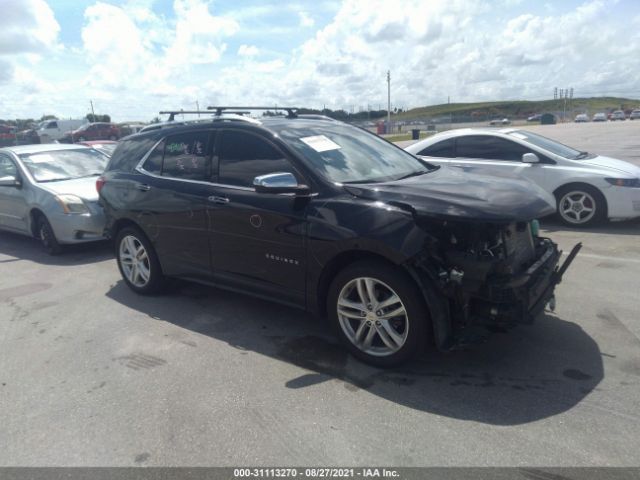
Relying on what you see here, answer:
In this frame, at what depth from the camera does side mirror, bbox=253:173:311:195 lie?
3.71 m

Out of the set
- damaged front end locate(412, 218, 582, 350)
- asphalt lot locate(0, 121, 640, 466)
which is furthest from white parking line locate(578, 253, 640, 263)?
damaged front end locate(412, 218, 582, 350)

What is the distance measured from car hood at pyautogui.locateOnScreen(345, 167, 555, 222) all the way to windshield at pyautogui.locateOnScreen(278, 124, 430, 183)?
25 centimetres

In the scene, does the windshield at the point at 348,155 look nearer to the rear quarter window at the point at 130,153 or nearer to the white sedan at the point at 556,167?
the rear quarter window at the point at 130,153

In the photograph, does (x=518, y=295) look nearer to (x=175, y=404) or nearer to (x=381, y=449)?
(x=381, y=449)

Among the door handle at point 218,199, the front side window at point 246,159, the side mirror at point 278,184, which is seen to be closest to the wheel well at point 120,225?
the door handle at point 218,199

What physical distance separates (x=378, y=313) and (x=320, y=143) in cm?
157

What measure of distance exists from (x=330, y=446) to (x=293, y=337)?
1512 millimetres

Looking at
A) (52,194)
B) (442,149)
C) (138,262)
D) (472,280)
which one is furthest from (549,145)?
(52,194)

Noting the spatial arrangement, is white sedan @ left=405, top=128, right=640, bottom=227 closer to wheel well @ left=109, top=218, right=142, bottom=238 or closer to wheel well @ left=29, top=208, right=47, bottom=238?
wheel well @ left=109, top=218, right=142, bottom=238

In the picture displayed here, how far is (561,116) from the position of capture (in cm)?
9962

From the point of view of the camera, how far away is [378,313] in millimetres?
3568

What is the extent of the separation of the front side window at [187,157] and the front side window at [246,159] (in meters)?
0.22

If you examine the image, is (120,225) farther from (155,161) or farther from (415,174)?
(415,174)

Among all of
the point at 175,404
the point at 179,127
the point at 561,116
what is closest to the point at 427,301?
the point at 175,404
